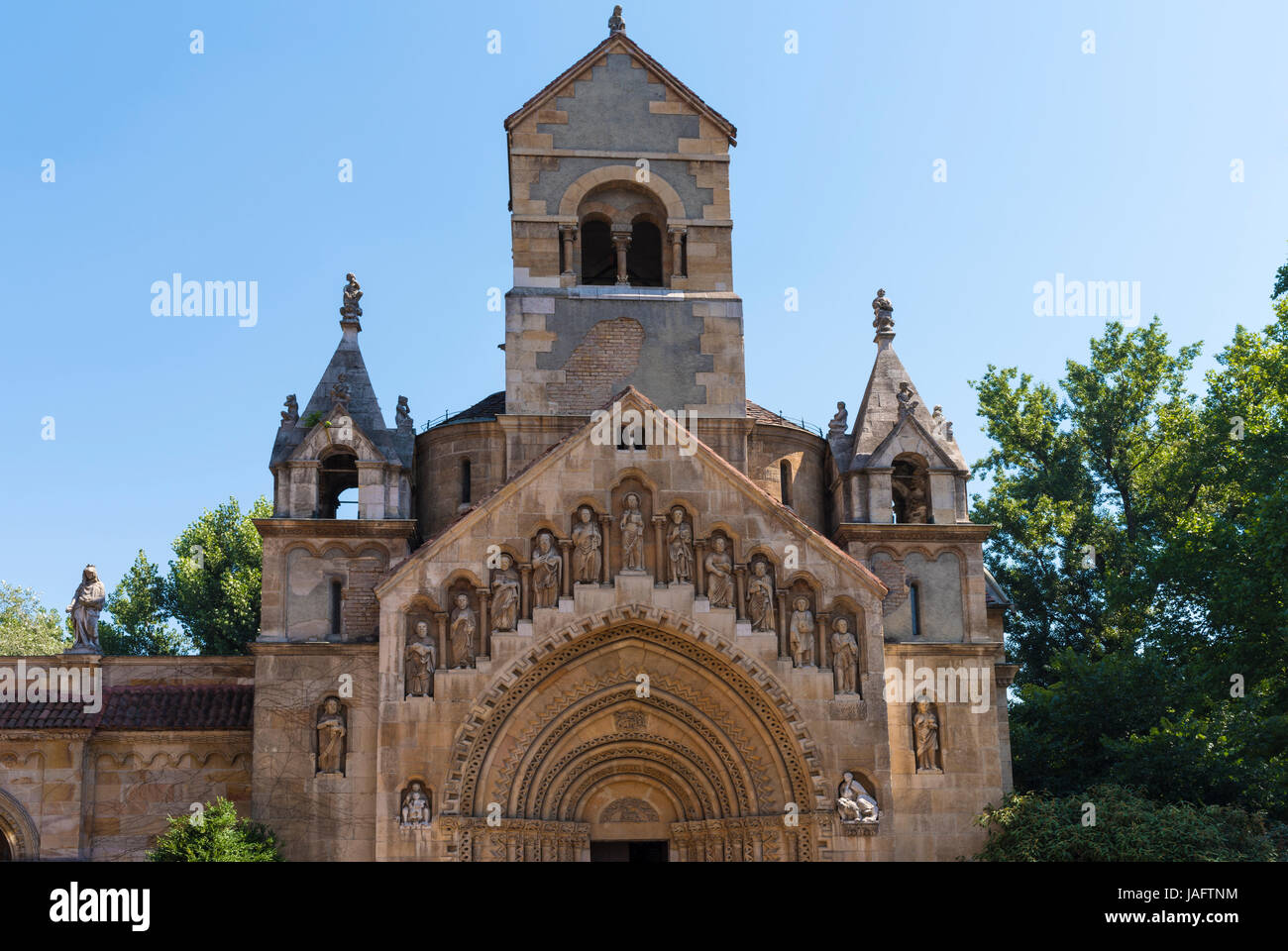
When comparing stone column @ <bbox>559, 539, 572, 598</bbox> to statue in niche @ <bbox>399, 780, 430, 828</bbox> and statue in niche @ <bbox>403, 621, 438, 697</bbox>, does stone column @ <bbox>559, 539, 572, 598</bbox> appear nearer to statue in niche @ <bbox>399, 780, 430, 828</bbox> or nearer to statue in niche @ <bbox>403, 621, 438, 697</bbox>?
statue in niche @ <bbox>403, 621, 438, 697</bbox>

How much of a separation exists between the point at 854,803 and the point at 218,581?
3279 centimetres

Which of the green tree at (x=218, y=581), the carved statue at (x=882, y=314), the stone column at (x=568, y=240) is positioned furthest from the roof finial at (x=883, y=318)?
the green tree at (x=218, y=581)

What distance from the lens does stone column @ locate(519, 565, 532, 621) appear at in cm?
2670

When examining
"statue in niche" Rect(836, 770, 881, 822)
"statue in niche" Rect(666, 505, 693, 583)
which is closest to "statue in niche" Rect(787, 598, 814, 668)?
"statue in niche" Rect(666, 505, 693, 583)

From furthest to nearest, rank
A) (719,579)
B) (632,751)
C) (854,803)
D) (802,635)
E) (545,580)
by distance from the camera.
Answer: (632,751)
(719,579)
(802,635)
(545,580)
(854,803)

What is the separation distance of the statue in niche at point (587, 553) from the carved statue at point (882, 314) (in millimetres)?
9404

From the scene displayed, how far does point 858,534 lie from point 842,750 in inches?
198

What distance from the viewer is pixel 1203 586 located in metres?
34.2

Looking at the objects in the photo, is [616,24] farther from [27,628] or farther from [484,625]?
[27,628]

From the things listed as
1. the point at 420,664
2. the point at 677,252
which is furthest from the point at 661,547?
the point at 677,252

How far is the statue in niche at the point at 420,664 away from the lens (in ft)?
85.9

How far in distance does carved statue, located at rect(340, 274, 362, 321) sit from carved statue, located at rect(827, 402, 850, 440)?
10.7m

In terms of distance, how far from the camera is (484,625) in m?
26.6
